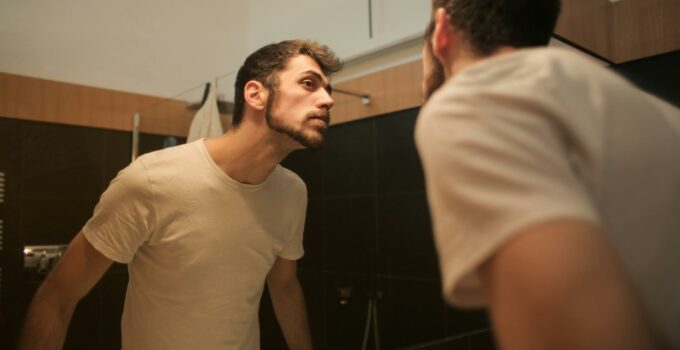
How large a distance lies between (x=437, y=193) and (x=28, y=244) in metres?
1.10

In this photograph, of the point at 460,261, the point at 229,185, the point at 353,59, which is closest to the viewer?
the point at 460,261

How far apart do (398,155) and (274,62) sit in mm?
587

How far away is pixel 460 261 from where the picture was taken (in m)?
0.32

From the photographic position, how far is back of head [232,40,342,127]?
1113mm

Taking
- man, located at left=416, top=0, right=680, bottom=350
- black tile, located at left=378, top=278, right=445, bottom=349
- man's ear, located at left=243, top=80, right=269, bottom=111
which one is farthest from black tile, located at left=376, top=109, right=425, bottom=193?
man, located at left=416, top=0, right=680, bottom=350

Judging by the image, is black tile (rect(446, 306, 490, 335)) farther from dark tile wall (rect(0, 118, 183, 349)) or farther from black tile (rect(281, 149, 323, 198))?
dark tile wall (rect(0, 118, 183, 349))

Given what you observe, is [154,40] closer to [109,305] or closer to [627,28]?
[109,305]

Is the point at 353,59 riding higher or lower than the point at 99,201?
higher

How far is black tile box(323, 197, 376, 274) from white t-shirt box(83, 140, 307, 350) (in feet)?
1.62

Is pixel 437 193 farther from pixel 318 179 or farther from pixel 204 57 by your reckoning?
pixel 204 57

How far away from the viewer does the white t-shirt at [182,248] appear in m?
0.93

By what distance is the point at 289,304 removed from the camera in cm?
117

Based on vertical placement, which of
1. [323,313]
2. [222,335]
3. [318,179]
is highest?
[318,179]

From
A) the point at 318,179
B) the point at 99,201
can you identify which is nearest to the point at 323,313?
the point at 318,179
